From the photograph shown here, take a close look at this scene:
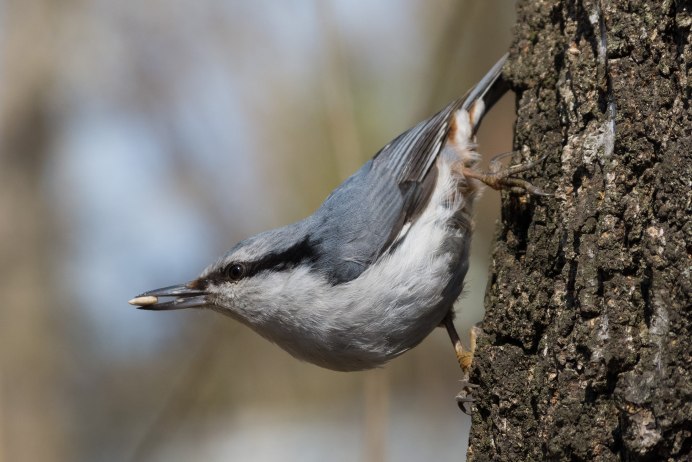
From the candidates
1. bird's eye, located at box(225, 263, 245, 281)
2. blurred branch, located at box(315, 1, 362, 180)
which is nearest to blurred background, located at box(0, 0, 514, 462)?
blurred branch, located at box(315, 1, 362, 180)

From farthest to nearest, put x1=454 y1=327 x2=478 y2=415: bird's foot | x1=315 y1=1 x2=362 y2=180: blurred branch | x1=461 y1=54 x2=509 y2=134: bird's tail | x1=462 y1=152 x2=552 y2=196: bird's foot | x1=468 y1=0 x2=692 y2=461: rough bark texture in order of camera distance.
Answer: x1=315 y1=1 x2=362 y2=180: blurred branch, x1=461 y1=54 x2=509 y2=134: bird's tail, x1=454 y1=327 x2=478 y2=415: bird's foot, x1=462 y1=152 x2=552 y2=196: bird's foot, x1=468 y1=0 x2=692 y2=461: rough bark texture

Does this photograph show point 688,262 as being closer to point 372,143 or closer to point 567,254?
point 567,254

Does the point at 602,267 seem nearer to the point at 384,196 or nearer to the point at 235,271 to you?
the point at 384,196

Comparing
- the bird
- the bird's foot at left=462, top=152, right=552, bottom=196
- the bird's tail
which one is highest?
the bird's tail

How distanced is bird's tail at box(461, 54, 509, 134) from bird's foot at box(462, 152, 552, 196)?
34 cm

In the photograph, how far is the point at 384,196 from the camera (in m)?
2.85

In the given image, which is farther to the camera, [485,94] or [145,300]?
[485,94]

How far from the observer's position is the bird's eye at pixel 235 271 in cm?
272

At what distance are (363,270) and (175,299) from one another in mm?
744

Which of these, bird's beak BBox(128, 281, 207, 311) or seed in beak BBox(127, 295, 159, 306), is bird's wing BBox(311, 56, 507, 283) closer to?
bird's beak BBox(128, 281, 207, 311)

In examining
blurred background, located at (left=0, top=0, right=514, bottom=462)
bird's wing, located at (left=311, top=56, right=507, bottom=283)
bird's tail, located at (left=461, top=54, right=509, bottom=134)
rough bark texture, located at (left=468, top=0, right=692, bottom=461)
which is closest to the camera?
rough bark texture, located at (left=468, top=0, right=692, bottom=461)

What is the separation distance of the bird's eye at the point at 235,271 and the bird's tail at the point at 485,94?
3.85 feet

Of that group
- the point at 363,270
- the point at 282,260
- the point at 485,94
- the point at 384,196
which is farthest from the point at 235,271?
the point at 485,94

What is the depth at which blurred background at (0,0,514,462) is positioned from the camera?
5.00 metres
